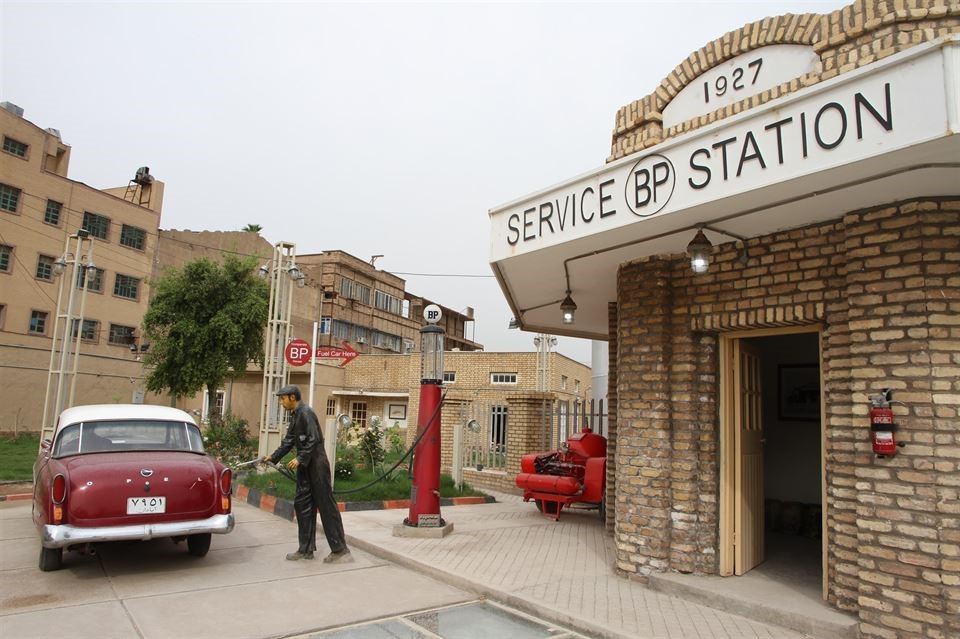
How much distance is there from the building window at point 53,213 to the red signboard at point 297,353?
72.8 feet

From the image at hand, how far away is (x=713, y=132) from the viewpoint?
14.8 ft

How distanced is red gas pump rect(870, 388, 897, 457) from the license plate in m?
5.86

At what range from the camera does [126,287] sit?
101 ft

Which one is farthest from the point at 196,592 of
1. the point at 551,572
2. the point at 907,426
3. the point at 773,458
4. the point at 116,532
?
the point at 773,458

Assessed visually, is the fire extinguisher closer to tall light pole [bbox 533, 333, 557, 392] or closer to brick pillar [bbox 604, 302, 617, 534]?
brick pillar [bbox 604, 302, 617, 534]

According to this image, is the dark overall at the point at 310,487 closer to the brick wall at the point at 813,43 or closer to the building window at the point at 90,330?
the brick wall at the point at 813,43

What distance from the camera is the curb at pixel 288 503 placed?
905cm

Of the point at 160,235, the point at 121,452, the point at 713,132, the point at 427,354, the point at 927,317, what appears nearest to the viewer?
the point at 927,317

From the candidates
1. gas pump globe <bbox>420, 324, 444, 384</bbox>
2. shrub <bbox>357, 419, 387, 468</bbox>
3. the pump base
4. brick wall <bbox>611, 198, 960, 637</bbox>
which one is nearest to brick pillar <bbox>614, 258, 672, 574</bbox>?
brick wall <bbox>611, 198, 960, 637</bbox>

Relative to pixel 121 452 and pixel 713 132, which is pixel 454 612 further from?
pixel 713 132

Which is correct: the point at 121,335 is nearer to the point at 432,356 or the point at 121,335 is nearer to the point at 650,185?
the point at 432,356

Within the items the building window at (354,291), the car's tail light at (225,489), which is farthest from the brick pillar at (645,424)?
the building window at (354,291)

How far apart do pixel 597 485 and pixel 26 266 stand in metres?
27.6

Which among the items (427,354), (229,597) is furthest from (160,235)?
(229,597)
